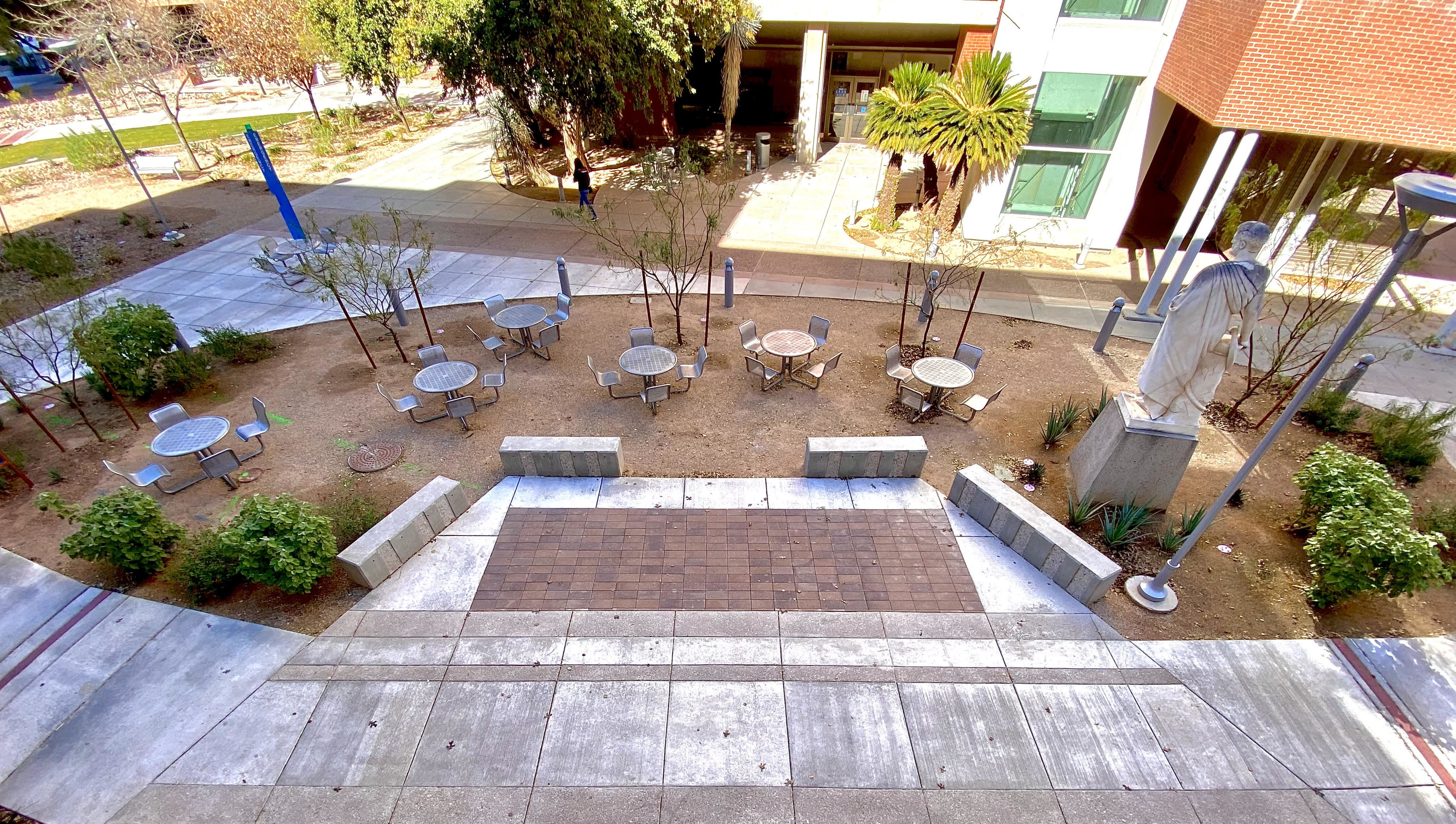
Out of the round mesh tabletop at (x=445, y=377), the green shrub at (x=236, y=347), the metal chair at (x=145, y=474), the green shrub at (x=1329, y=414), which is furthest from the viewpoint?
the green shrub at (x=236, y=347)

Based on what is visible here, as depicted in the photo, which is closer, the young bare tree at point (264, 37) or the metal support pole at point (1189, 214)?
the metal support pole at point (1189, 214)

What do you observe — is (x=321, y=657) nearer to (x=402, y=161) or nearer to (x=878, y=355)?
(x=878, y=355)

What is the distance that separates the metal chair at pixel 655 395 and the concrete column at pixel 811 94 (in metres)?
14.6

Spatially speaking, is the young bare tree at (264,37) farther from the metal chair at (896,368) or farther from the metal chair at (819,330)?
the metal chair at (896,368)

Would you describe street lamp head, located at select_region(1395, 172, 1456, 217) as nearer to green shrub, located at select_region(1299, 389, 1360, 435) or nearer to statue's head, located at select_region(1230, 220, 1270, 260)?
statue's head, located at select_region(1230, 220, 1270, 260)

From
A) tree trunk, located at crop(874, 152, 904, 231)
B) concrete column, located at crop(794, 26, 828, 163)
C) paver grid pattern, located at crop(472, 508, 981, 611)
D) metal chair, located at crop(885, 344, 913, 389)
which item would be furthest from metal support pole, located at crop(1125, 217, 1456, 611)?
concrete column, located at crop(794, 26, 828, 163)

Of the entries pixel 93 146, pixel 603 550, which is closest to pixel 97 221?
pixel 93 146

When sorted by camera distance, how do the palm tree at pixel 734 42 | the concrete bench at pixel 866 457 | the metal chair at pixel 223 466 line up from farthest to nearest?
1. the palm tree at pixel 734 42
2. the metal chair at pixel 223 466
3. the concrete bench at pixel 866 457

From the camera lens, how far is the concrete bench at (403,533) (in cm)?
637

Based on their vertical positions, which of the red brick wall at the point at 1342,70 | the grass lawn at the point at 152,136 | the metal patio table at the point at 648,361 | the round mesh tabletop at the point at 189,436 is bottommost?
the round mesh tabletop at the point at 189,436

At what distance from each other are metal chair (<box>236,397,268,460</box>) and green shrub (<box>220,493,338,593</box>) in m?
2.38

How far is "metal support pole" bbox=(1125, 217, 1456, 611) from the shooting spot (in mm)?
4258

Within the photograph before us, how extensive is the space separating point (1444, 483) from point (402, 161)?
92.4ft

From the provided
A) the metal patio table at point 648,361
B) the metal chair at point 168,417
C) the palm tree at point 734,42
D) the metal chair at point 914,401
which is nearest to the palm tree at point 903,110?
the palm tree at point 734,42
